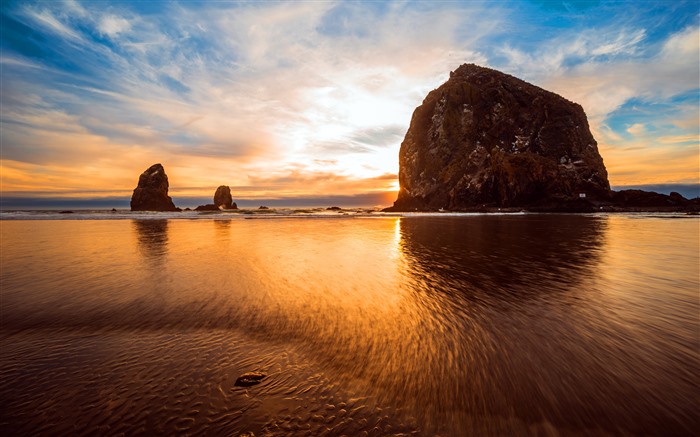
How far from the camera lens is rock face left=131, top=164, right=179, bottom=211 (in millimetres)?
96062

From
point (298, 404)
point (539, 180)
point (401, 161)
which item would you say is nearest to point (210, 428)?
point (298, 404)

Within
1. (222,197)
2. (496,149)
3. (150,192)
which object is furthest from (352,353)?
(222,197)

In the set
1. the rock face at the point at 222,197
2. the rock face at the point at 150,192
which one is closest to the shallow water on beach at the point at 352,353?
the rock face at the point at 150,192

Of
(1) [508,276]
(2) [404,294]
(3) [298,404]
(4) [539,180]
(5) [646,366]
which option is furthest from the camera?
(4) [539,180]

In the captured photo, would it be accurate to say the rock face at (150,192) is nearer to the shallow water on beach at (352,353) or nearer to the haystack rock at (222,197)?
the haystack rock at (222,197)

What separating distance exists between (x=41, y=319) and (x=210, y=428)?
6.64m

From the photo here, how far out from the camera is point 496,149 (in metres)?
81.4

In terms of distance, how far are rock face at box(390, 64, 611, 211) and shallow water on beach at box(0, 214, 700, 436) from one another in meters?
77.3

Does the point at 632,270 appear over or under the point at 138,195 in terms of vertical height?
under

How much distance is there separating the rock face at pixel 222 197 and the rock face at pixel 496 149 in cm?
6840

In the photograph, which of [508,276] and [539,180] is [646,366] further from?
[539,180]

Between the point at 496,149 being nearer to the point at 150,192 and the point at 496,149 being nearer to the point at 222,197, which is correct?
the point at 222,197

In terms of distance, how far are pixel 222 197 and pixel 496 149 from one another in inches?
3971

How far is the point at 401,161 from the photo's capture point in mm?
114562
